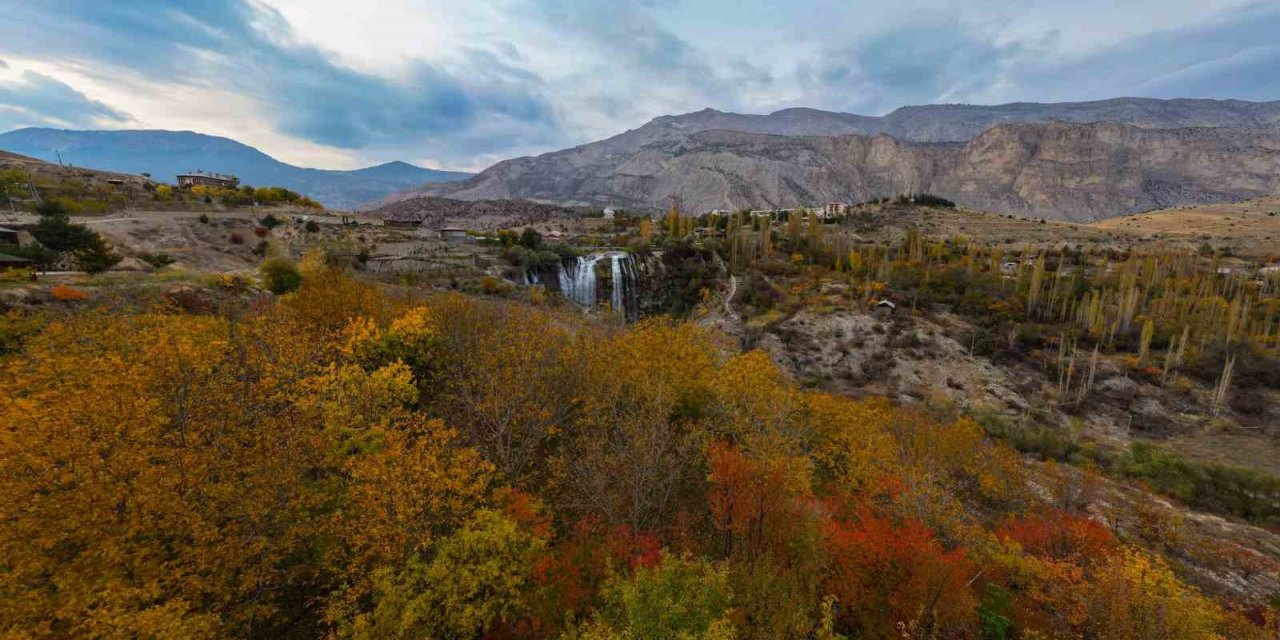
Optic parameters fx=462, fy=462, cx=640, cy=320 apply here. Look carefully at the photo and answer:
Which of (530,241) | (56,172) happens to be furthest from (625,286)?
(56,172)

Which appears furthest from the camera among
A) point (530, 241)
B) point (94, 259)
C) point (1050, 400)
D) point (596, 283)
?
point (530, 241)

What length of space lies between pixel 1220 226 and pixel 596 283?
16075 centimetres

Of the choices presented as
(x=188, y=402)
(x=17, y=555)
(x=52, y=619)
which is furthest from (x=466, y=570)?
(x=188, y=402)

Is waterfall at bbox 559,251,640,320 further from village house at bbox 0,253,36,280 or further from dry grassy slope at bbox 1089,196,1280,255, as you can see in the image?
dry grassy slope at bbox 1089,196,1280,255

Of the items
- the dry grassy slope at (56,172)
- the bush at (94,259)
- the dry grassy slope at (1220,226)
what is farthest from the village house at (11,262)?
the dry grassy slope at (1220,226)

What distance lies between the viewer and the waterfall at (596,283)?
231ft

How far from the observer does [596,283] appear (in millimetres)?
71125

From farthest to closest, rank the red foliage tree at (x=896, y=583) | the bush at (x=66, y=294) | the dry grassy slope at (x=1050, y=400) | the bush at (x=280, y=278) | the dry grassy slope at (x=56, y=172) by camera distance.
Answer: the dry grassy slope at (x=56, y=172) < the bush at (x=280, y=278) < the bush at (x=66, y=294) < the dry grassy slope at (x=1050, y=400) < the red foliage tree at (x=896, y=583)

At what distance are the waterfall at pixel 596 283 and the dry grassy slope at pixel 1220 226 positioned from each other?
119 metres

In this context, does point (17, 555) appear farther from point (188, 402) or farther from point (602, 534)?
point (602, 534)

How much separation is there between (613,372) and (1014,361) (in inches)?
2275

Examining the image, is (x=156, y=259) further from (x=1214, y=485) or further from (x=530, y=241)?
(x=1214, y=485)

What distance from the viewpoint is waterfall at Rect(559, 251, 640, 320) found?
70312 millimetres

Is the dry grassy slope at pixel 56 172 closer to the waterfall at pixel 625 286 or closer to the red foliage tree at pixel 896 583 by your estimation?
the waterfall at pixel 625 286
